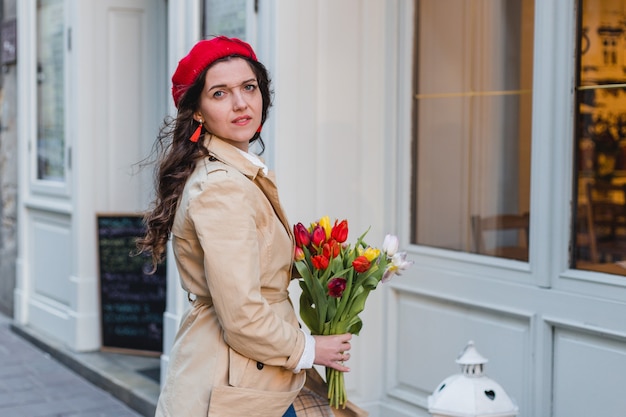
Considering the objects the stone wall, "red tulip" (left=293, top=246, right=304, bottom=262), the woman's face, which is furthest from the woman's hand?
the stone wall

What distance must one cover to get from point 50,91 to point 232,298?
5539mm

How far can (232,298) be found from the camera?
2324 mm

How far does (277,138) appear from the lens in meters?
A: 4.36

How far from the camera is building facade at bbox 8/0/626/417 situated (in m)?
3.67

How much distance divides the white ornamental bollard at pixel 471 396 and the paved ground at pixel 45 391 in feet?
9.27

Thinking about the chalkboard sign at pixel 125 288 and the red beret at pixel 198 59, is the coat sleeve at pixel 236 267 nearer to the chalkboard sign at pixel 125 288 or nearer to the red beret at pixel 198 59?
the red beret at pixel 198 59

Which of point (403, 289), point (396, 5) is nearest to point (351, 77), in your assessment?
point (396, 5)

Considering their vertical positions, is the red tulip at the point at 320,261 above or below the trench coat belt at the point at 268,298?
above

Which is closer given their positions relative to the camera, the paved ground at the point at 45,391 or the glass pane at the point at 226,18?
the glass pane at the point at 226,18

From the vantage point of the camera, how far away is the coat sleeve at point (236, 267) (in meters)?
2.31

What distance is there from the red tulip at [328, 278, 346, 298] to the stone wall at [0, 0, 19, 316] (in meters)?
6.27

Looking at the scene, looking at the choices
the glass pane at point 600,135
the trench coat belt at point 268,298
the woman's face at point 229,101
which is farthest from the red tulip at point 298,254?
→ the glass pane at point 600,135

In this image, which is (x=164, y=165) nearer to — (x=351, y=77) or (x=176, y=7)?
(x=351, y=77)

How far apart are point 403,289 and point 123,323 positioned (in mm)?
2787
